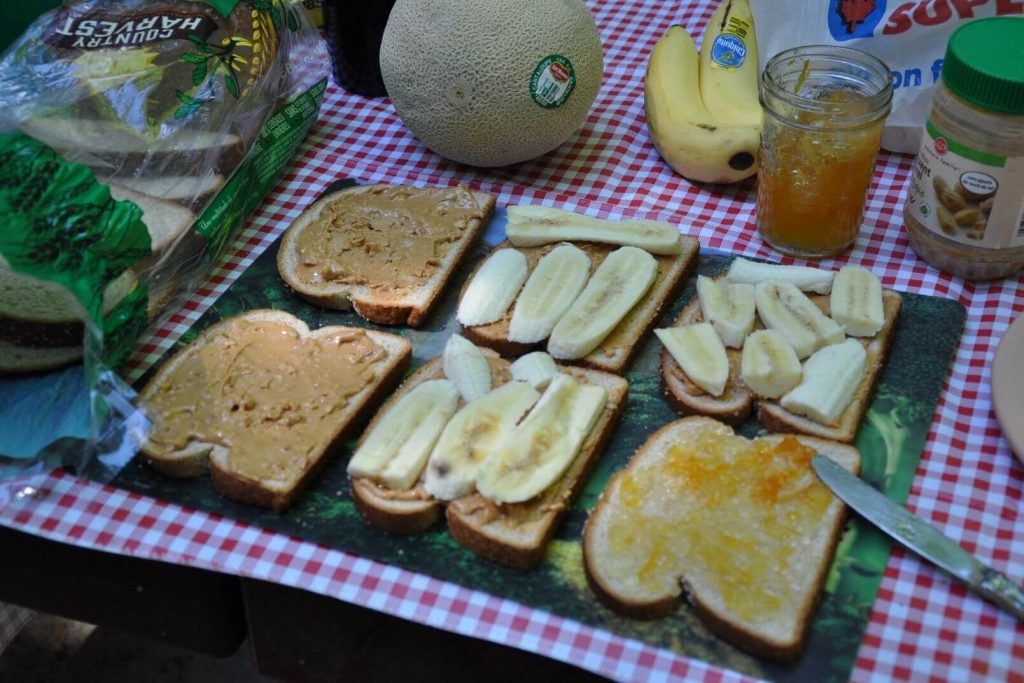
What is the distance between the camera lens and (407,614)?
1.45 metres

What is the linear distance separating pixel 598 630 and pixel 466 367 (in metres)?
0.49

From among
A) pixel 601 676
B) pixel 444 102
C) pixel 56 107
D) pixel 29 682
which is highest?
pixel 56 107

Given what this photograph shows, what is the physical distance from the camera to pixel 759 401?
1.67 metres

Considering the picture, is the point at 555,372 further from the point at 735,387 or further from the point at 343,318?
the point at 343,318

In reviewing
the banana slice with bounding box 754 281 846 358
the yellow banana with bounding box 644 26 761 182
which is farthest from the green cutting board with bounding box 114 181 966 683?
the yellow banana with bounding box 644 26 761 182

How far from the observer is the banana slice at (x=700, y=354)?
167 centimetres

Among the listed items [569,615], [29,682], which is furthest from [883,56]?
[29,682]

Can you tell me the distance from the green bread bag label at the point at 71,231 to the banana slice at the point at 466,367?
54 centimetres

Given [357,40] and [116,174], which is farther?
[357,40]

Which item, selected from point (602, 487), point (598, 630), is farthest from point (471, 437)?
point (598, 630)

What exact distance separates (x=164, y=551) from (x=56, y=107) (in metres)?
0.86

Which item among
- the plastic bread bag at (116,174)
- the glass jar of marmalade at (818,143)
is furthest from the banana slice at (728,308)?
the plastic bread bag at (116,174)

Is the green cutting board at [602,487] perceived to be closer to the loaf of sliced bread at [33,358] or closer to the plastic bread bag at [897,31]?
the loaf of sliced bread at [33,358]

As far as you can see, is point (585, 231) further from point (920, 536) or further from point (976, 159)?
point (920, 536)
